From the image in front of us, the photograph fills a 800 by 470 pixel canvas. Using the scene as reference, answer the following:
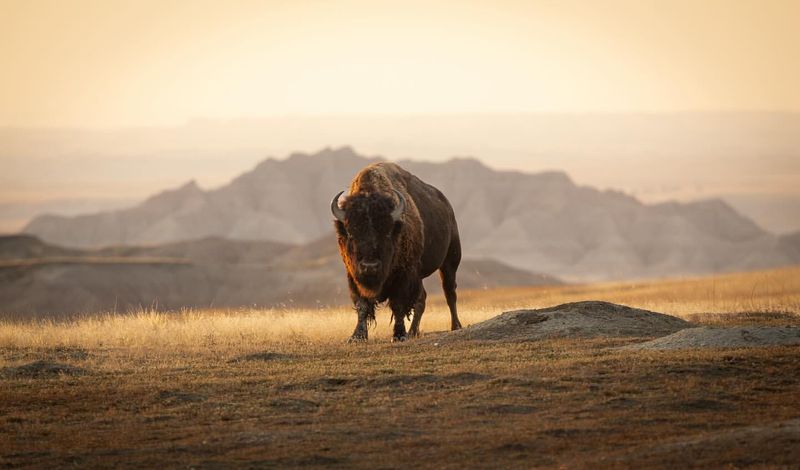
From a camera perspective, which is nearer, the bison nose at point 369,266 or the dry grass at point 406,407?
the dry grass at point 406,407

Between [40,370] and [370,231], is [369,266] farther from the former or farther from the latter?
[40,370]

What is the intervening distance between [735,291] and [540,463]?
40.6 m

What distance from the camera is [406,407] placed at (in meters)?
13.1

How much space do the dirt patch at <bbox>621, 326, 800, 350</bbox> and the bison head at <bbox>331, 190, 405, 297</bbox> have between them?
4.33 m

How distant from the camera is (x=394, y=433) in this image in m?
11.9

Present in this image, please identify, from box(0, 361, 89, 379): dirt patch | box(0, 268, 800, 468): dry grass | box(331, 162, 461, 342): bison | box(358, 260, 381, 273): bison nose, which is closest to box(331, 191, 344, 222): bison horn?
box(331, 162, 461, 342): bison

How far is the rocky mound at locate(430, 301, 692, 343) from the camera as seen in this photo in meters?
19.0

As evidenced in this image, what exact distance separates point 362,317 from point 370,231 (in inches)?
73.4

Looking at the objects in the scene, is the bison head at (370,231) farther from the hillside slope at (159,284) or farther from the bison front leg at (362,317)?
the hillside slope at (159,284)

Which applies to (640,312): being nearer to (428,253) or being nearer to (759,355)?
(428,253)

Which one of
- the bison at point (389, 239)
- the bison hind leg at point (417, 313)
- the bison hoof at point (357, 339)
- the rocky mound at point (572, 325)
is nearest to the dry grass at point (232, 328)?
the bison hind leg at point (417, 313)

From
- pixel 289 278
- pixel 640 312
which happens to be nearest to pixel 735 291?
pixel 640 312

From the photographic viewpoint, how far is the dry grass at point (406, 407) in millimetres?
10938

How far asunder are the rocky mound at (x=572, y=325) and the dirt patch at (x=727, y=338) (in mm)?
1954
